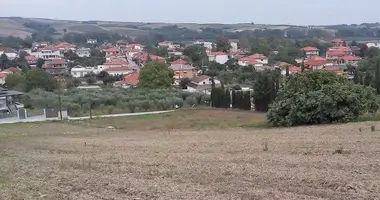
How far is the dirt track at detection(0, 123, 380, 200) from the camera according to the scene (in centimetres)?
891

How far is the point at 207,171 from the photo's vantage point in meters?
10.9

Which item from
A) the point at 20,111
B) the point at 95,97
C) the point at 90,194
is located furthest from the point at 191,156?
the point at 95,97

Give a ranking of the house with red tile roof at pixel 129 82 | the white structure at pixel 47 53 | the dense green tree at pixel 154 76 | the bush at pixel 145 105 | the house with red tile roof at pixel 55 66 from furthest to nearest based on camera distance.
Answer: the white structure at pixel 47 53 < the house with red tile roof at pixel 55 66 < the house with red tile roof at pixel 129 82 < the dense green tree at pixel 154 76 < the bush at pixel 145 105

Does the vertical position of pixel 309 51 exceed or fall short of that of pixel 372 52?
it falls short

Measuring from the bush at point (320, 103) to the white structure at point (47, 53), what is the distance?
A: 124 m

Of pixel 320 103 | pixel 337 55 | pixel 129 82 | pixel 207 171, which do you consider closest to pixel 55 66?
pixel 129 82

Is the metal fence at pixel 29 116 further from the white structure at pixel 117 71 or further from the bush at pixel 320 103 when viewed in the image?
the white structure at pixel 117 71

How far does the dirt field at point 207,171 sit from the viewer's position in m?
8.91

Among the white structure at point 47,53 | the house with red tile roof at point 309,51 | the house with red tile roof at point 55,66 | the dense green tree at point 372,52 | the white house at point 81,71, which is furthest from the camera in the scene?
the white structure at point 47,53

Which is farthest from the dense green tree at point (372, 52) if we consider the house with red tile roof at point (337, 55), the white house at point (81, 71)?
the white house at point (81, 71)

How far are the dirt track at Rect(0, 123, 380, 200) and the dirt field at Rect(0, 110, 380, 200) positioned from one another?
0.02 metres

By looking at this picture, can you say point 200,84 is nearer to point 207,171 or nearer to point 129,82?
point 129,82

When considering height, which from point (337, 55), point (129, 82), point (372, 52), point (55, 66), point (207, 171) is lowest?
point (55, 66)

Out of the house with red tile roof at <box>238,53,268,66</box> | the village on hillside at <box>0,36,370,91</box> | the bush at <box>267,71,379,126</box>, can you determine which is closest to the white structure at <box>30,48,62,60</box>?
the village on hillside at <box>0,36,370,91</box>
